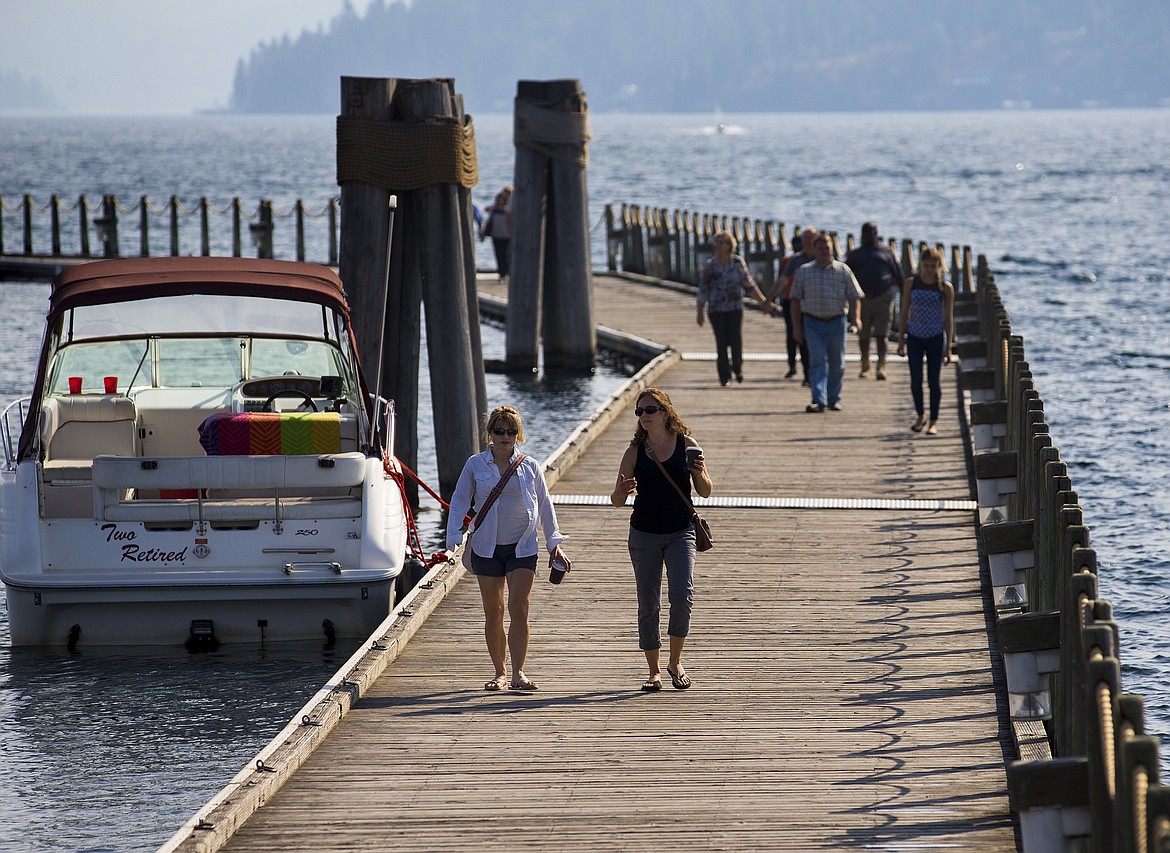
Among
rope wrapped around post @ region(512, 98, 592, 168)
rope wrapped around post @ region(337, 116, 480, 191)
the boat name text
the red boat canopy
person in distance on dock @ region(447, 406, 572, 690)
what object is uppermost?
rope wrapped around post @ region(512, 98, 592, 168)

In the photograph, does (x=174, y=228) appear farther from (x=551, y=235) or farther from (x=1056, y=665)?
(x=1056, y=665)

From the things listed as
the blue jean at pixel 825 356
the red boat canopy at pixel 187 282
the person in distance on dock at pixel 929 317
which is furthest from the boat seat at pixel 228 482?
the blue jean at pixel 825 356

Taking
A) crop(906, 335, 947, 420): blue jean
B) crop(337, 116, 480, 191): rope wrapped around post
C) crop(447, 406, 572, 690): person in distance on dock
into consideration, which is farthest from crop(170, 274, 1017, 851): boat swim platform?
crop(337, 116, 480, 191): rope wrapped around post

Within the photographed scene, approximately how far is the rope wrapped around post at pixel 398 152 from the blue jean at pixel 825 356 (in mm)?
4214

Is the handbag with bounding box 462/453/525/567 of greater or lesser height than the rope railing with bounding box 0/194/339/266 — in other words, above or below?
below

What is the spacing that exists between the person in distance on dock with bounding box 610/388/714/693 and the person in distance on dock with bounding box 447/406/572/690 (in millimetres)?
420

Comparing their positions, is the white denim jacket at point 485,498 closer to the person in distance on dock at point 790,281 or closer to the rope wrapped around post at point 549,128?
the person in distance on dock at point 790,281

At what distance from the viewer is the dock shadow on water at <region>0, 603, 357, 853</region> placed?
28.3 feet

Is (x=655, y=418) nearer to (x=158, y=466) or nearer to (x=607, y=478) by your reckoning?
(x=158, y=466)

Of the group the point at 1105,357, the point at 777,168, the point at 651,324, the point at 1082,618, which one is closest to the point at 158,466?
the point at 1082,618

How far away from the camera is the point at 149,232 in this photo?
2194 inches

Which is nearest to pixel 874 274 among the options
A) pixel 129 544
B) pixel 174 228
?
pixel 129 544

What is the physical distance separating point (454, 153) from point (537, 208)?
7.30m

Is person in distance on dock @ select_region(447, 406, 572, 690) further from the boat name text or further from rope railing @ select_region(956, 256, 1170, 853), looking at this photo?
the boat name text
